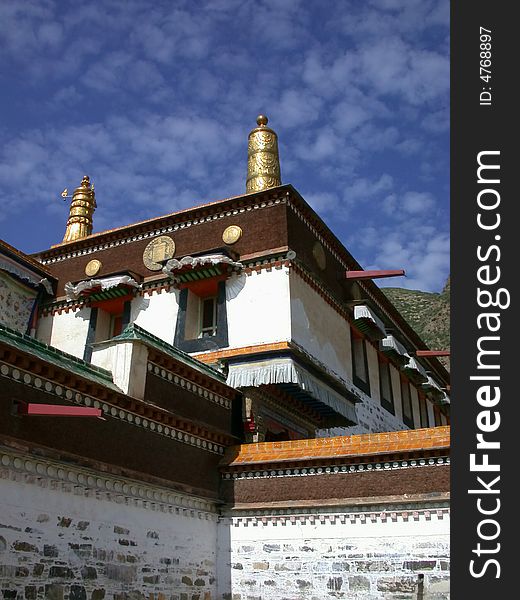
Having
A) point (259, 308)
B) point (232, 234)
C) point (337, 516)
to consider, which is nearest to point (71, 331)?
point (232, 234)

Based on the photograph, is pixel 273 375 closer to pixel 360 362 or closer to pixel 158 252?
pixel 158 252

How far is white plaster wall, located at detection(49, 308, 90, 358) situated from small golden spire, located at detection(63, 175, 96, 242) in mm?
3654

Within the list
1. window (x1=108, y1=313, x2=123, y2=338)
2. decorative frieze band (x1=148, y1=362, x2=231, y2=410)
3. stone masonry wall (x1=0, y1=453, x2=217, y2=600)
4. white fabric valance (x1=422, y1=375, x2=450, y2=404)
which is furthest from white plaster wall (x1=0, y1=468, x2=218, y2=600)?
white fabric valance (x1=422, y1=375, x2=450, y2=404)

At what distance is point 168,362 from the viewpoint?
1070 cm

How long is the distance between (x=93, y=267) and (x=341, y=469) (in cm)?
802

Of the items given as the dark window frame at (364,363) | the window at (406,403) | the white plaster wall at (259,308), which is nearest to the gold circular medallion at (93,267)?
the white plaster wall at (259,308)

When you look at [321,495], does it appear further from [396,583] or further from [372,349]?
[372,349]

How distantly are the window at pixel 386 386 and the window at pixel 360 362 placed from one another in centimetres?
146

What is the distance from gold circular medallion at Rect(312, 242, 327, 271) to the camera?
14961 mm

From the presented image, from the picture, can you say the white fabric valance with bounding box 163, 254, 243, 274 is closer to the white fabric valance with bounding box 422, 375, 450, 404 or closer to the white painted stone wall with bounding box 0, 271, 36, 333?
the white painted stone wall with bounding box 0, 271, 36, 333

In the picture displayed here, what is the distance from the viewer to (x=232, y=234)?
47.4 ft

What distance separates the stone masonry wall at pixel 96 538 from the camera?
761 cm

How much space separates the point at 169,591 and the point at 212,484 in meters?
1.91

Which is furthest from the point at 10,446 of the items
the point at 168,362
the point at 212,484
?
the point at 212,484
